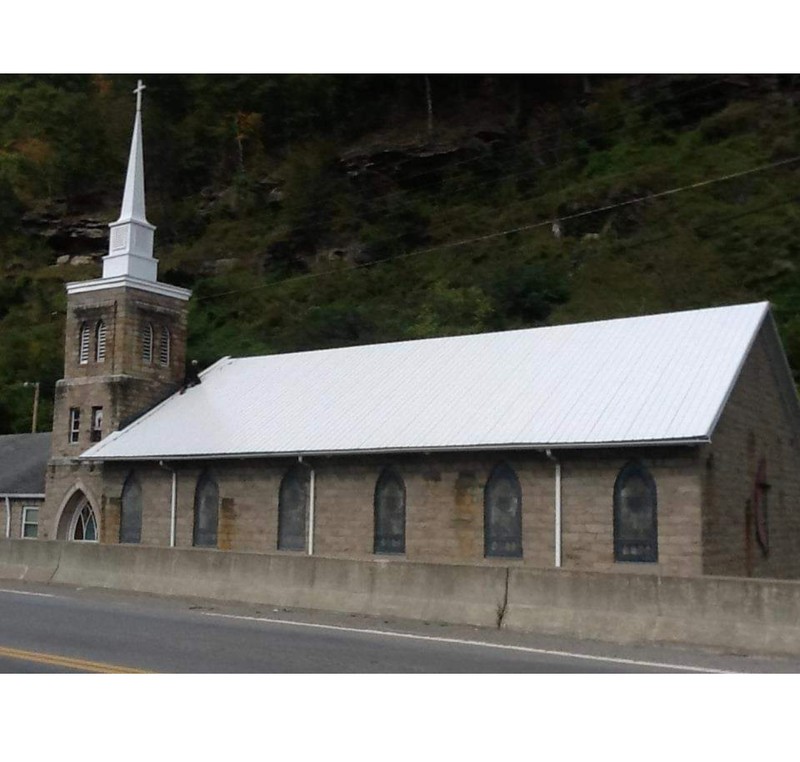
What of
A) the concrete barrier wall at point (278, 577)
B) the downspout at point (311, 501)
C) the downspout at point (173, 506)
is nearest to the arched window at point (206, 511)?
the downspout at point (173, 506)

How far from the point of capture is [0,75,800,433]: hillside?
61312 mm

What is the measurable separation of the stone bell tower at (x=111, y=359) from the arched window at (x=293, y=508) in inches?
301

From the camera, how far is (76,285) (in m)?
37.3

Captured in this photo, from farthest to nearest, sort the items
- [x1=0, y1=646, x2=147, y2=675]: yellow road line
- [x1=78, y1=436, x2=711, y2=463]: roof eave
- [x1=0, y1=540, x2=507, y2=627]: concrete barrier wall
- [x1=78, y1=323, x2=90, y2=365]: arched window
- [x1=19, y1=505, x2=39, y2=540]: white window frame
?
[x1=19, y1=505, x2=39, y2=540]: white window frame < [x1=78, y1=323, x2=90, y2=365]: arched window < [x1=78, y1=436, x2=711, y2=463]: roof eave < [x1=0, y1=540, x2=507, y2=627]: concrete barrier wall < [x1=0, y1=646, x2=147, y2=675]: yellow road line

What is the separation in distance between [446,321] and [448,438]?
34.8 m

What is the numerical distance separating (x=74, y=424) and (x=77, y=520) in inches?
125

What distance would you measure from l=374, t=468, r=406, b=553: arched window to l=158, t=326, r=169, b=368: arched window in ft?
41.8

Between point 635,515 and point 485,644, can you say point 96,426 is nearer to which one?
point 635,515

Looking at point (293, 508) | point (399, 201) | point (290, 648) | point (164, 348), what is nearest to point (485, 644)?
point (290, 648)

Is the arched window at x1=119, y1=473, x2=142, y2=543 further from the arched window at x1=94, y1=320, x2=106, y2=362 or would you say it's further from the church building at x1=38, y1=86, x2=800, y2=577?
the arched window at x1=94, y1=320, x2=106, y2=362

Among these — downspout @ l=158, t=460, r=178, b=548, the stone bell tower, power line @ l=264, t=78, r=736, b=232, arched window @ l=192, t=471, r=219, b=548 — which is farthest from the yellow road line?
power line @ l=264, t=78, r=736, b=232

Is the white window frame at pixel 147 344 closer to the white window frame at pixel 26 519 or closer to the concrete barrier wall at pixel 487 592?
the white window frame at pixel 26 519

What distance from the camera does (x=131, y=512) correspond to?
107ft

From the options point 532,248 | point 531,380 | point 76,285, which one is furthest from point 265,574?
point 532,248
